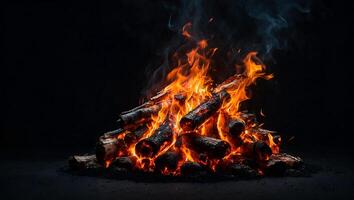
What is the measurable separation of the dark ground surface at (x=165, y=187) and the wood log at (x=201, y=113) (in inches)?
41.6

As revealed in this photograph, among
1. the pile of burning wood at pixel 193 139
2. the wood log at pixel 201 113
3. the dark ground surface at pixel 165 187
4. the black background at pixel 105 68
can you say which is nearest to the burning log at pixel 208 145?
→ the pile of burning wood at pixel 193 139

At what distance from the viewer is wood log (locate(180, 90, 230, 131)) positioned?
22.2 ft

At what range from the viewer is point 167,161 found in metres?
6.44

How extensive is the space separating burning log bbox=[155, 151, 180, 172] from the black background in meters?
3.70

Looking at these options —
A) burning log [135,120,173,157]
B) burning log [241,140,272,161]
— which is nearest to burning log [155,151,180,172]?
burning log [135,120,173,157]

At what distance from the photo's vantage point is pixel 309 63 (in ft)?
33.1

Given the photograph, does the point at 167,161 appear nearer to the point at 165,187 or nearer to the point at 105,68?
the point at 165,187

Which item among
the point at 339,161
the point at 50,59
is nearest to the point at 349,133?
the point at 339,161

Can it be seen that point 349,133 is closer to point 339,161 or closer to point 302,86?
point 302,86

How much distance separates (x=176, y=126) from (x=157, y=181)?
1.19 meters

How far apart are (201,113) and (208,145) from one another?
1.76 ft

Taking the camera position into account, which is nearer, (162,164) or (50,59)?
(162,164)

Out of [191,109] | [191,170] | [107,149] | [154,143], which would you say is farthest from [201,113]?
[107,149]

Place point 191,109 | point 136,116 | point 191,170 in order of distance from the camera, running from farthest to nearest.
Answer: point 191,109
point 136,116
point 191,170
